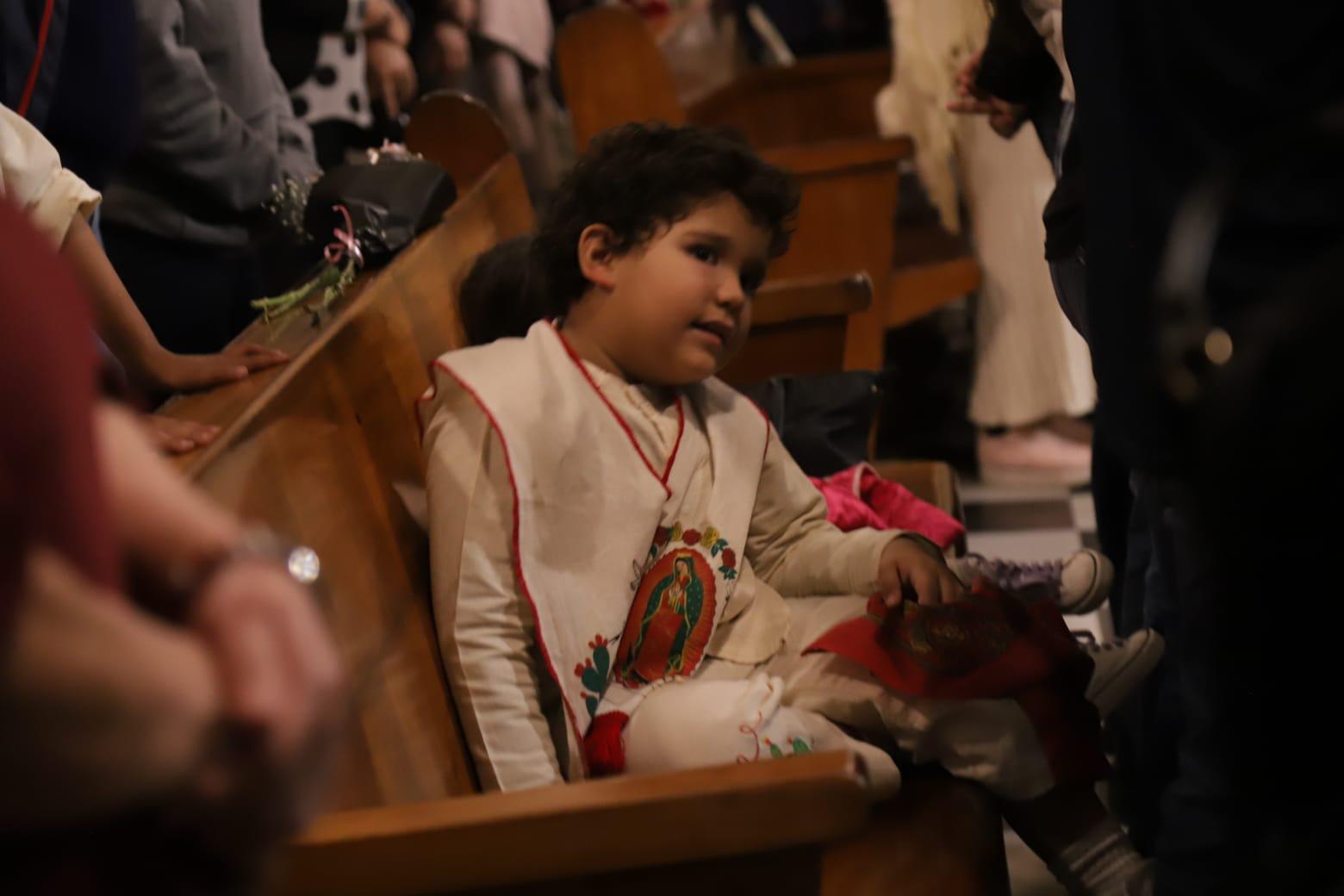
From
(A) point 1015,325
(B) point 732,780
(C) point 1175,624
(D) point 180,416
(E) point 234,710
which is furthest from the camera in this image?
(A) point 1015,325

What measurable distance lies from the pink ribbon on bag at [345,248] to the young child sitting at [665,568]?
9.6 inches

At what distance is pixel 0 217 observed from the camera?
468 mm

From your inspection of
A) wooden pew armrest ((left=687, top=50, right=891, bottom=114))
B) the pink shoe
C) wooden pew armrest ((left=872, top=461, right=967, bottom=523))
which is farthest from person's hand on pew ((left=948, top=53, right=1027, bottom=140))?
wooden pew armrest ((left=687, top=50, right=891, bottom=114))

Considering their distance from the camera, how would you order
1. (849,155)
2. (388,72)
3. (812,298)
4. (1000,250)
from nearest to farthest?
(812,298)
(388,72)
(849,155)
(1000,250)

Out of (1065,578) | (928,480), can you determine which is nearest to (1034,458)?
(928,480)

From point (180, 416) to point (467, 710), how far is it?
0.37m

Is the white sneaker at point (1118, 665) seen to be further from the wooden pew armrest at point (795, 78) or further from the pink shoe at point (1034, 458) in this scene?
the wooden pew armrest at point (795, 78)

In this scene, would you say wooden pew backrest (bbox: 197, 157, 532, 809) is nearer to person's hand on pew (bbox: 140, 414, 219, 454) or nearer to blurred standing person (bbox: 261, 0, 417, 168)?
person's hand on pew (bbox: 140, 414, 219, 454)

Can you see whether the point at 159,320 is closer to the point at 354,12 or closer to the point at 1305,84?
the point at 354,12

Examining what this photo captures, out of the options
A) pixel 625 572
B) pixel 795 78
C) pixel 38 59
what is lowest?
pixel 625 572

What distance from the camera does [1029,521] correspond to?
2988 mm

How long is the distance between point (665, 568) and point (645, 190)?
1.34 ft

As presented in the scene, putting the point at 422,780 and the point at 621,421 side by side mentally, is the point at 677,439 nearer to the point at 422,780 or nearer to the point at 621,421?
the point at 621,421

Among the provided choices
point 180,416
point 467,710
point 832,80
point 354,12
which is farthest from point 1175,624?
point 832,80
